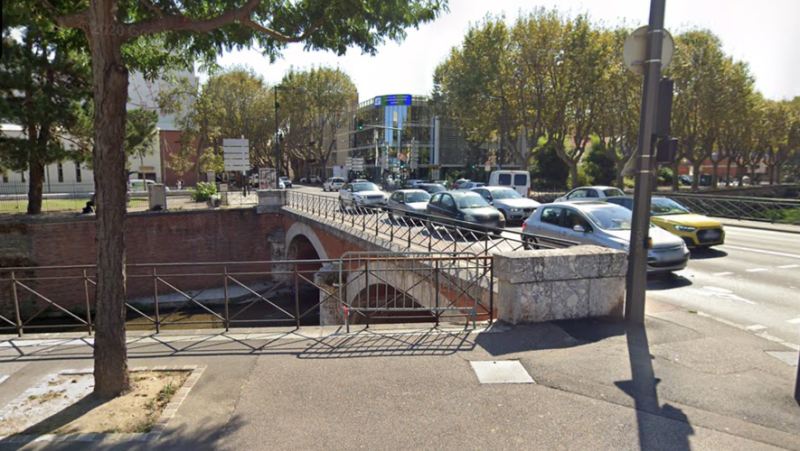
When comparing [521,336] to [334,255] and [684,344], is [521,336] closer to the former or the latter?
[684,344]

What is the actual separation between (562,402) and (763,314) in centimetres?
556

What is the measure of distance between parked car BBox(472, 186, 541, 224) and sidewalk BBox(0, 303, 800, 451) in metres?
12.0

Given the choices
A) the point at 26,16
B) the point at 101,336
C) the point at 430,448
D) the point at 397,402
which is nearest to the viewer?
the point at 430,448

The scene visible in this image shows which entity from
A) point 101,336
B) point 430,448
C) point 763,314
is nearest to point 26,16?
point 101,336

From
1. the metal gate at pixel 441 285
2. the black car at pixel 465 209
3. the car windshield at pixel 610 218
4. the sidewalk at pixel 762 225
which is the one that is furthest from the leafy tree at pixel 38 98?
the sidewalk at pixel 762 225

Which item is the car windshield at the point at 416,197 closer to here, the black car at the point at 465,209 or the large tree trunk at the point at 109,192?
the black car at the point at 465,209

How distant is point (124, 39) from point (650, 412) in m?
6.10

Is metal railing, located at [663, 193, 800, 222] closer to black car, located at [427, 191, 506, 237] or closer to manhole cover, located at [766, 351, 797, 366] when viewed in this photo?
black car, located at [427, 191, 506, 237]

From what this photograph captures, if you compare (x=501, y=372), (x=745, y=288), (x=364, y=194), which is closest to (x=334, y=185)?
(x=364, y=194)

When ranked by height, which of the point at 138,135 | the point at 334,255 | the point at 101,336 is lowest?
the point at 334,255

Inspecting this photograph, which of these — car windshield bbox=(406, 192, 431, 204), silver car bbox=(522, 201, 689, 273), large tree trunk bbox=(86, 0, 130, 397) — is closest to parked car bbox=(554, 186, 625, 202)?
car windshield bbox=(406, 192, 431, 204)

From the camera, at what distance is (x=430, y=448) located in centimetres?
371

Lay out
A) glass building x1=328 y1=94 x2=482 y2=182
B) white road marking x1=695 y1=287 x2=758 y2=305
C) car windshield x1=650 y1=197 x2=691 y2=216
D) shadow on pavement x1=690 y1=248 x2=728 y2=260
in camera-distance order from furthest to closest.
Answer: glass building x1=328 y1=94 x2=482 y2=182 < car windshield x1=650 y1=197 x2=691 y2=216 < shadow on pavement x1=690 y1=248 x2=728 y2=260 < white road marking x1=695 y1=287 x2=758 y2=305

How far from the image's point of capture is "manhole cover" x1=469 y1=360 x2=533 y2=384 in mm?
4820
